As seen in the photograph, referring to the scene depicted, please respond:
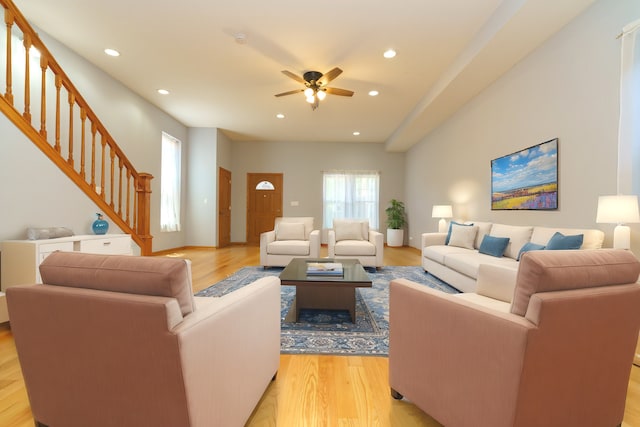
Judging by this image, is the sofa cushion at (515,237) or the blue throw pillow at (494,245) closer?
the sofa cushion at (515,237)

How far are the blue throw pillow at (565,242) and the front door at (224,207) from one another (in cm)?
649

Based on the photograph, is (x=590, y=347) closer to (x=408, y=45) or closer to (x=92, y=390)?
(x=92, y=390)

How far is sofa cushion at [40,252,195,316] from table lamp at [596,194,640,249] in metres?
2.77

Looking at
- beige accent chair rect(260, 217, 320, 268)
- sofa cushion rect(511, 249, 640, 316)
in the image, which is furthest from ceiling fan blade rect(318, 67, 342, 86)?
sofa cushion rect(511, 249, 640, 316)

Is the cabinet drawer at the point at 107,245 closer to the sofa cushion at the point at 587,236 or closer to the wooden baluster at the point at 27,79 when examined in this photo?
the wooden baluster at the point at 27,79

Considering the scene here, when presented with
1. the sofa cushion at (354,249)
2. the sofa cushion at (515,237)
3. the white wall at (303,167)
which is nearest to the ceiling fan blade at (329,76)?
the sofa cushion at (354,249)

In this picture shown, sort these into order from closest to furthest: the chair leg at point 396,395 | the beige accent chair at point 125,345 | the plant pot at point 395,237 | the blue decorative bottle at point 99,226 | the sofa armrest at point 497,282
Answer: the beige accent chair at point 125,345, the chair leg at point 396,395, the sofa armrest at point 497,282, the blue decorative bottle at point 99,226, the plant pot at point 395,237

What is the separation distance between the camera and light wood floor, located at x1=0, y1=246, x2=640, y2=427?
1328 millimetres

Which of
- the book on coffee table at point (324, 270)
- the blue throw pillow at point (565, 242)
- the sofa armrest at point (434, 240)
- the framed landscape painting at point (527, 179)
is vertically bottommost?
the book on coffee table at point (324, 270)

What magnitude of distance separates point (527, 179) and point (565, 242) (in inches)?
49.4

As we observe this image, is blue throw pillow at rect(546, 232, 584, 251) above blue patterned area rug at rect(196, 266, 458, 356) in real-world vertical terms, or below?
above

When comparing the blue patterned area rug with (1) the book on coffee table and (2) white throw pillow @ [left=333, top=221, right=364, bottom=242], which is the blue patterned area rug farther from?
(2) white throw pillow @ [left=333, top=221, right=364, bottom=242]

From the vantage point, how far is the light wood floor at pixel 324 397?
4.36ft

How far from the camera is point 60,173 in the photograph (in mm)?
3150
